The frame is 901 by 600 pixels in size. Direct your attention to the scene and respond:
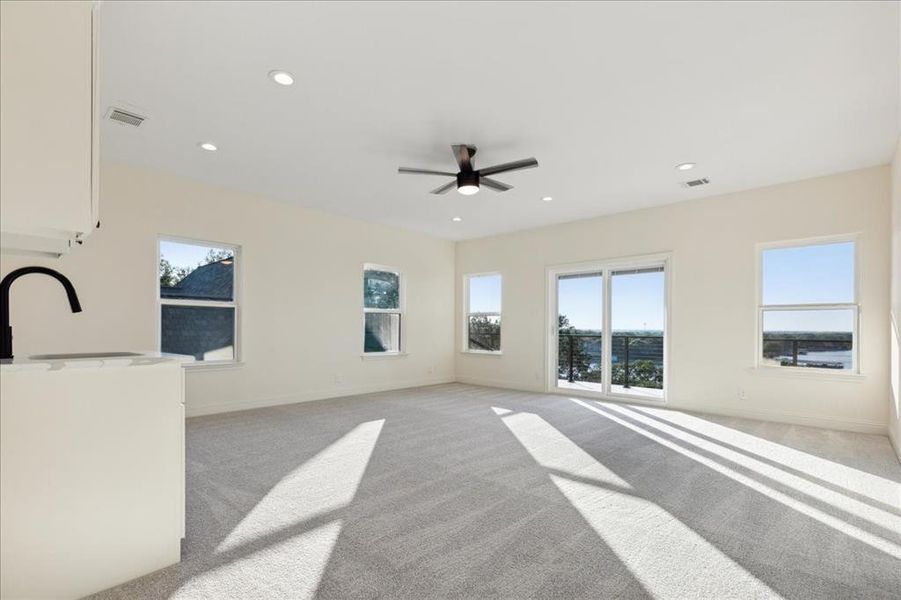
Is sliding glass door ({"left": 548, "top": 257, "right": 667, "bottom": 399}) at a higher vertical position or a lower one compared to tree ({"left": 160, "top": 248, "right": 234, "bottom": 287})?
lower

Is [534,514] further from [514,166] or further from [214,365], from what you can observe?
[214,365]

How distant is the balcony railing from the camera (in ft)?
19.2

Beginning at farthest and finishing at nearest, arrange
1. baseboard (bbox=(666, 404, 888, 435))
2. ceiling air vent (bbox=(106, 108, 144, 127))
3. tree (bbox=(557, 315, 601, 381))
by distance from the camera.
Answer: tree (bbox=(557, 315, 601, 381)) < baseboard (bbox=(666, 404, 888, 435)) < ceiling air vent (bbox=(106, 108, 144, 127))

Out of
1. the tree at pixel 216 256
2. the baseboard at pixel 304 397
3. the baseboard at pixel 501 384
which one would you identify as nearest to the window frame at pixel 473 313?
the baseboard at pixel 501 384

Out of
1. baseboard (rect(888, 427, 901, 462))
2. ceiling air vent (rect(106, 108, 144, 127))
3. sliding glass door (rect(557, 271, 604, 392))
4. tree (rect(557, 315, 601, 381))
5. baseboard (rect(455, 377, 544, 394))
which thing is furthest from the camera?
baseboard (rect(455, 377, 544, 394))

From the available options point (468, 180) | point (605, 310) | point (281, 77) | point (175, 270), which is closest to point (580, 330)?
point (605, 310)

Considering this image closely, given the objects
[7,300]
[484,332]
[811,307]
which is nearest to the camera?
[7,300]

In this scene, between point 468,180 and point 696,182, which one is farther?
point 696,182

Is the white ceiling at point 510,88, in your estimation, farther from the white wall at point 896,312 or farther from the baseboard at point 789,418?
the baseboard at point 789,418

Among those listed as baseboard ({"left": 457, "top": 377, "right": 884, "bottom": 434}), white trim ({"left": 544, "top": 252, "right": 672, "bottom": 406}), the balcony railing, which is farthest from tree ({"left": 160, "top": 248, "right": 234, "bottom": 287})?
baseboard ({"left": 457, "top": 377, "right": 884, "bottom": 434})

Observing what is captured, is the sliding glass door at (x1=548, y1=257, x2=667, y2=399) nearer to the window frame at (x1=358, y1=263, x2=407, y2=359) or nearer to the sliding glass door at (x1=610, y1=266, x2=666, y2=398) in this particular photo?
the sliding glass door at (x1=610, y1=266, x2=666, y2=398)

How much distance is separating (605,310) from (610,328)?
10.4 inches

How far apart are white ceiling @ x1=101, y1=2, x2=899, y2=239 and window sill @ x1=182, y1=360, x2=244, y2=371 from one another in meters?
2.08

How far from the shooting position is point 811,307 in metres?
4.70
